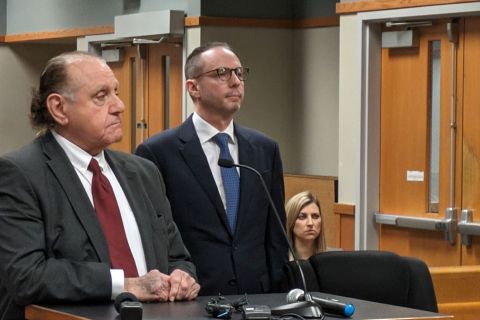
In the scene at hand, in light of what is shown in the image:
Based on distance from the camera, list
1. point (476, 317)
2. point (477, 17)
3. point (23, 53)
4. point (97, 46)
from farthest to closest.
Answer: point (23, 53)
point (97, 46)
point (477, 17)
point (476, 317)

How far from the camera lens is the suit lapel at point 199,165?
12.9 ft

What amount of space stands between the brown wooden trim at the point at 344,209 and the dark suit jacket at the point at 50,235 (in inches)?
172

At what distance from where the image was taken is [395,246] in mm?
7258

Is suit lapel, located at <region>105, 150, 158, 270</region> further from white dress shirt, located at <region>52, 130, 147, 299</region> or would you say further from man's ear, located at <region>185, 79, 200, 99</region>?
man's ear, located at <region>185, 79, 200, 99</region>

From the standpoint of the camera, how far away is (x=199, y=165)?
13.0ft

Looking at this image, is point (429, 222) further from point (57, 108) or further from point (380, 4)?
point (57, 108)

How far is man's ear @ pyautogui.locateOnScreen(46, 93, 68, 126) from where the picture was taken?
3053 millimetres

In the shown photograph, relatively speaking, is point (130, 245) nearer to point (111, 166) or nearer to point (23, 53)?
point (111, 166)

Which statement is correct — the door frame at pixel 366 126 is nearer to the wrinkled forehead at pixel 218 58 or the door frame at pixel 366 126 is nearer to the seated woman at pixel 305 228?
the seated woman at pixel 305 228

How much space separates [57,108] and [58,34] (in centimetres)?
822

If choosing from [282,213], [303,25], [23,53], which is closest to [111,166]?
[282,213]

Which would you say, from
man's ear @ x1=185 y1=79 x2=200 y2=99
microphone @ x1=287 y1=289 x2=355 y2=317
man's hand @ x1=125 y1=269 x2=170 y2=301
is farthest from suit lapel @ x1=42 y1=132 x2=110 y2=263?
man's ear @ x1=185 y1=79 x2=200 y2=99

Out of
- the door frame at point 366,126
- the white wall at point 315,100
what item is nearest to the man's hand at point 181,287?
the door frame at point 366,126

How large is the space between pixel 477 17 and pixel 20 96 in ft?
23.4
